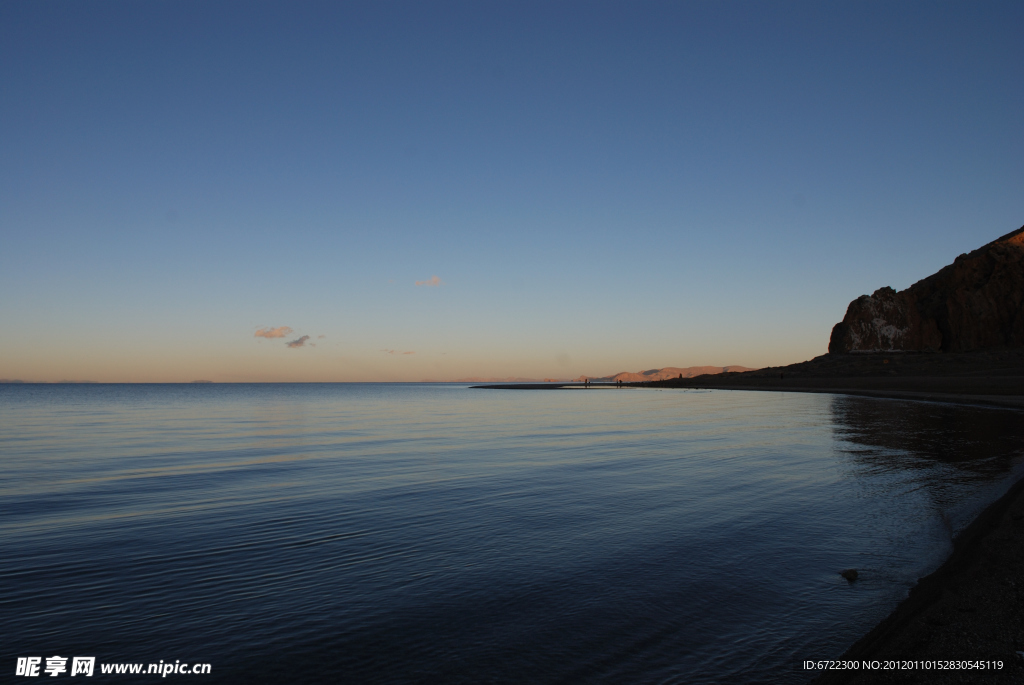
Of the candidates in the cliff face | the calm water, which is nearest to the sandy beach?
the calm water

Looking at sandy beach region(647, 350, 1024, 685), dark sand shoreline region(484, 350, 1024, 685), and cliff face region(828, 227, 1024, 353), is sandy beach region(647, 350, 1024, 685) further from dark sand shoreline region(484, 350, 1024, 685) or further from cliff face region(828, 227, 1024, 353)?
cliff face region(828, 227, 1024, 353)

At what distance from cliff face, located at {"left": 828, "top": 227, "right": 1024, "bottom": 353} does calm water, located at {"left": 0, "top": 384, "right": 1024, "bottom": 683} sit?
333 ft

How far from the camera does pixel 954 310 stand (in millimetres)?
102562

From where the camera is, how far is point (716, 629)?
6.13 metres

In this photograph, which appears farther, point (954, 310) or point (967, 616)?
point (954, 310)

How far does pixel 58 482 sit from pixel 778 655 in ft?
60.5

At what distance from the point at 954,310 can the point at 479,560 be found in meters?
124

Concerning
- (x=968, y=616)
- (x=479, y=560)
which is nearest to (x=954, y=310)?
(x=968, y=616)

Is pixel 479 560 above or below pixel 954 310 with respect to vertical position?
below

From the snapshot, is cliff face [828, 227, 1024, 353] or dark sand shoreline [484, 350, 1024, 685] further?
cliff face [828, 227, 1024, 353]

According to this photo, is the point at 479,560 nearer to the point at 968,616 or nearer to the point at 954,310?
the point at 968,616

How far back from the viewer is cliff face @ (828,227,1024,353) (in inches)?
3780

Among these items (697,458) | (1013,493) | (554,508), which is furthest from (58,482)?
(1013,493)

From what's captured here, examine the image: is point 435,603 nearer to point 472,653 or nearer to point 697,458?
point 472,653
